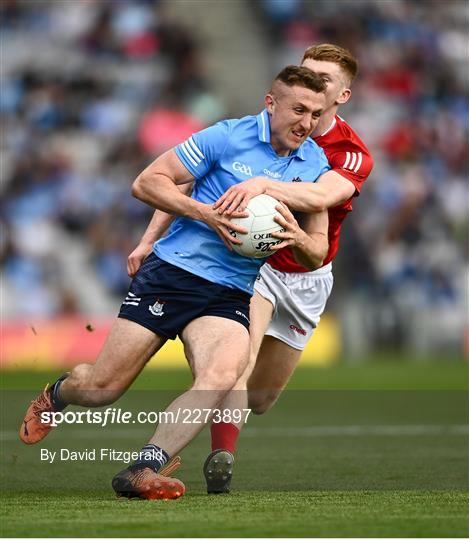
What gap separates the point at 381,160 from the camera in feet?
75.4

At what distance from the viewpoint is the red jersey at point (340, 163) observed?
8164mm

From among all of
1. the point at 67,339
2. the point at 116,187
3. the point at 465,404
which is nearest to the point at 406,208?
the point at 116,187

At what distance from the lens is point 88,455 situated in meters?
10.1

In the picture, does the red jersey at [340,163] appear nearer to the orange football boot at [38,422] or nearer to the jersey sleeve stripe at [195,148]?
the jersey sleeve stripe at [195,148]

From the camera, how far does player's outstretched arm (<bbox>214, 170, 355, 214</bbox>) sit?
718cm

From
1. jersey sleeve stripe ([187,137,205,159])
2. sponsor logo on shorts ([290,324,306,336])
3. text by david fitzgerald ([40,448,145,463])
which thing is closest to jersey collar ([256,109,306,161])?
jersey sleeve stripe ([187,137,205,159])

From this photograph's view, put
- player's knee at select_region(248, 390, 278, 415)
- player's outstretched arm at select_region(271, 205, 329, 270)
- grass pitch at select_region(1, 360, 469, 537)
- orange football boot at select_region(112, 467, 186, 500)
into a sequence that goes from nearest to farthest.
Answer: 1. grass pitch at select_region(1, 360, 469, 537)
2. orange football boot at select_region(112, 467, 186, 500)
3. player's outstretched arm at select_region(271, 205, 329, 270)
4. player's knee at select_region(248, 390, 278, 415)

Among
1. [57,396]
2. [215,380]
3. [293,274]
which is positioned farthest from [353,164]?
[57,396]

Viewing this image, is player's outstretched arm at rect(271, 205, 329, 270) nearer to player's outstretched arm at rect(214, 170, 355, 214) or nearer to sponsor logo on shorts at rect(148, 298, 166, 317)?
player's outstretched arm at rect(214, 170, 355, 214)

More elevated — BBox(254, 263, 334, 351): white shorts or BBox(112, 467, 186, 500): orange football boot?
BBox(254, 263, 334, 351): white shorts

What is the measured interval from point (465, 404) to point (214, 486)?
784 cm

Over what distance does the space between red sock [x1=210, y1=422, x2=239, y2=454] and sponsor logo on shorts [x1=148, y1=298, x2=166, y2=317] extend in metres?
0.93

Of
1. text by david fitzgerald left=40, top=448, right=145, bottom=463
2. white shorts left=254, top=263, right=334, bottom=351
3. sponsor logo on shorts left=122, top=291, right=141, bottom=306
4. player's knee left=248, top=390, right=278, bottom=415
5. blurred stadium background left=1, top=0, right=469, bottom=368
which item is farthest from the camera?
blurred stadium background left=1, top=0, right=469, bottom=368

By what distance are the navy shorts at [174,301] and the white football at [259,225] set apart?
357 mm
